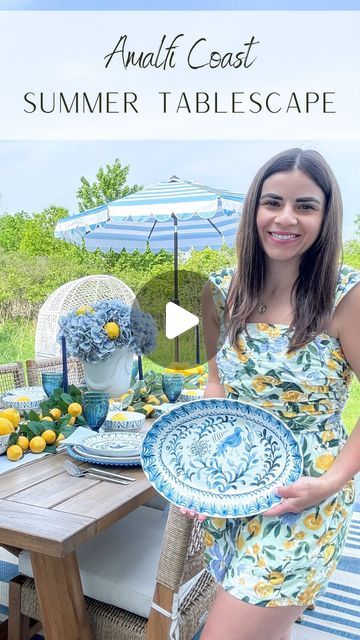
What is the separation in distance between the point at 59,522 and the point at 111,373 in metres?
0.97

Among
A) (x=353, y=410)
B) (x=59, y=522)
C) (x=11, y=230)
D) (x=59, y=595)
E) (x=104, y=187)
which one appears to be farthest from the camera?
(x=104, y=187)

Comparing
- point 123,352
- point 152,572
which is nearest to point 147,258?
point 123,352

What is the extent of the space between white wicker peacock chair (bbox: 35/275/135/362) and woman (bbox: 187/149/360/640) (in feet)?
10.5

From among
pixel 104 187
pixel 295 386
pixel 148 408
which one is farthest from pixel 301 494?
pixel 104 187

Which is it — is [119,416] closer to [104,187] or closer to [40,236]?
[40,236]

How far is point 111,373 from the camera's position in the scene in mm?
2094

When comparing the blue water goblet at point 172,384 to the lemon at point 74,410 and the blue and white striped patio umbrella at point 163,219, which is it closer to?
the lemon at point 74,410

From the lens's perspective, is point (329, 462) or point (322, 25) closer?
point (329, 462)

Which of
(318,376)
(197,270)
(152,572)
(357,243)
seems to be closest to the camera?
(318,376)

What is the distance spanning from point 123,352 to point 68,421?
1.31 ft

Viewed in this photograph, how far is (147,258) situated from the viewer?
7.97 metres

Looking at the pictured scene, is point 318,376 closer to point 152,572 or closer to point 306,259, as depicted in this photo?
point 306,259

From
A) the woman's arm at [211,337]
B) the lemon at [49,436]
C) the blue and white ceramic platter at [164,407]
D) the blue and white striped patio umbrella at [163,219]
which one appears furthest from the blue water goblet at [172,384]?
the blue and white striped patio umbrella at [163,219]

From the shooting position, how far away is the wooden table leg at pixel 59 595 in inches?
49.3
